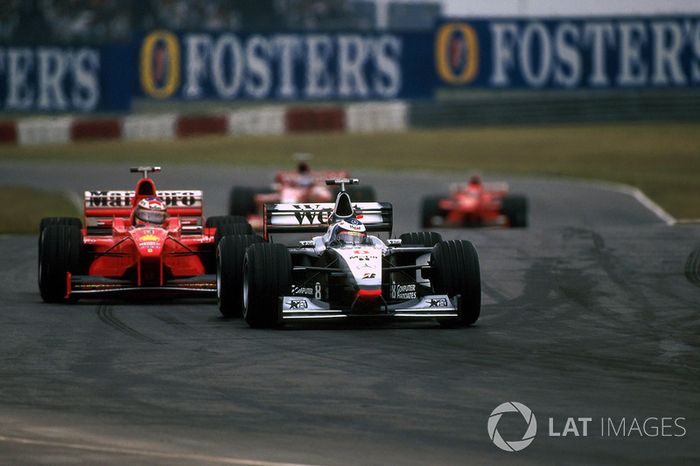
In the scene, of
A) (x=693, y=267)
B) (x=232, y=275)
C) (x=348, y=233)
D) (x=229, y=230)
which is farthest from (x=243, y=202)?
(x=348, y=233)

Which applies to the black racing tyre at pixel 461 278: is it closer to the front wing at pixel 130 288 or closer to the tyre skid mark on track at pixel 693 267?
the front wing at pixel 130 288

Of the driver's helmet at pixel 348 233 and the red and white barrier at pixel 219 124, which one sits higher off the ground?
the driver's helmet at pixel 348 233

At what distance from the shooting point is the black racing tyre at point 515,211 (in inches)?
1037

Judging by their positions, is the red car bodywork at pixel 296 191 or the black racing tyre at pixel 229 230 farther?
the red car bodywork at pixel 296 191

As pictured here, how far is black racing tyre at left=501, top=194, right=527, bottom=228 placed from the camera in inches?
1037

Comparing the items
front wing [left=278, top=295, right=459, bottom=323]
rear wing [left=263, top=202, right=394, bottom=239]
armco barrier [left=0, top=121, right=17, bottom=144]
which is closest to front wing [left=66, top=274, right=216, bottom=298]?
rear wing [left=263, top=202, right=394, bottom=239]

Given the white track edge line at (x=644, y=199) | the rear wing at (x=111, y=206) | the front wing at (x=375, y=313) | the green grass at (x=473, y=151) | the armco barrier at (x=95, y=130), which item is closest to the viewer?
the front wing at (x=375, y=313)

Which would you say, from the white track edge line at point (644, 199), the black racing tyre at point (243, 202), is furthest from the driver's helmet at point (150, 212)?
the white track edge line at point (644, 199)

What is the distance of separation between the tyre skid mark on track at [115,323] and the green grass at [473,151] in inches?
949

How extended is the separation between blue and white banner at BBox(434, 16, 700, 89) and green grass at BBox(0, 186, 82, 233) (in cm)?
1812

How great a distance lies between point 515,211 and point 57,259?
12.3 metres

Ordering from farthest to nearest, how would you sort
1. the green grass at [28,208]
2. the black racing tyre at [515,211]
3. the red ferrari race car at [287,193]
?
1. the green grass at [28,208]
2. the black racing tyre at [515,211]
3. the red ferrari race car at [287,193]

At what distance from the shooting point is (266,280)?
13320 millimetres

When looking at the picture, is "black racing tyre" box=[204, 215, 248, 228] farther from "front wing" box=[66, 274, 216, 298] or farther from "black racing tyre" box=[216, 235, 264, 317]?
"black racing tyre" box=[216, 235, 264, 317]
